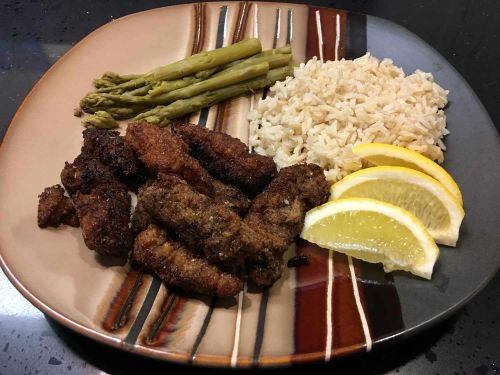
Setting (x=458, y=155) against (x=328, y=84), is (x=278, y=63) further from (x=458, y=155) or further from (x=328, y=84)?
(x=458, y=155)

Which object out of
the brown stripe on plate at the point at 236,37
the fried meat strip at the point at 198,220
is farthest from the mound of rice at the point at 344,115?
the fried meat strip at the point at 198,220

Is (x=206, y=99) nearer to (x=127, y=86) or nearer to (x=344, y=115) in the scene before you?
(x=127, y=86)

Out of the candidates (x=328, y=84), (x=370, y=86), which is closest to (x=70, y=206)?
(x=328, y=84)

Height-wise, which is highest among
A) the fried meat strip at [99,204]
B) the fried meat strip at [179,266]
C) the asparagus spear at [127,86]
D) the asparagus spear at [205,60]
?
the asparagus spear at [205,60]

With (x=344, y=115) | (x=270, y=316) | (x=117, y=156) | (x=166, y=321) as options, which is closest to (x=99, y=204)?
(x=117, y=156)

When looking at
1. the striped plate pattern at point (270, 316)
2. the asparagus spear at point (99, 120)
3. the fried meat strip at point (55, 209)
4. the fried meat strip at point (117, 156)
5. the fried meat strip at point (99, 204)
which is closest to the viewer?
the striped plate pattern at point (270, 316)

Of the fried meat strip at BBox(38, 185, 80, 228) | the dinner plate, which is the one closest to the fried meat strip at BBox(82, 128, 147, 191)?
the dinner plate

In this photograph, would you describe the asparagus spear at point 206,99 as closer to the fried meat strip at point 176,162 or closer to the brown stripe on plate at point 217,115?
the brown stripe on plate at point 217,115
